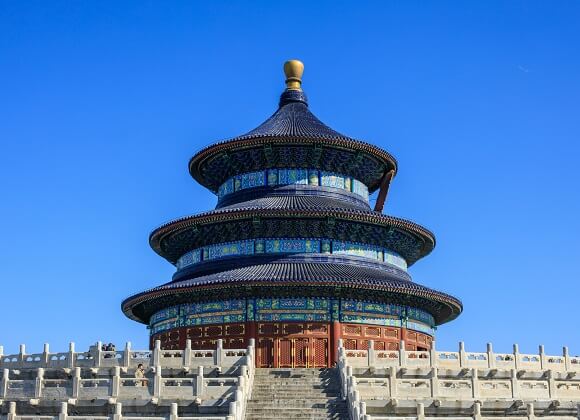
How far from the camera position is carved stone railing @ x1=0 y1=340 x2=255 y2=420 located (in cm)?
3083

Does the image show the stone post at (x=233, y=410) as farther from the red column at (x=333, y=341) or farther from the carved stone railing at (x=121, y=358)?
the red column at (x=333, y=341)

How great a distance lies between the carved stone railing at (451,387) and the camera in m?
31.2

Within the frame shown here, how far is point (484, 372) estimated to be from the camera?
118ft

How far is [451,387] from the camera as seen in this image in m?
32.5

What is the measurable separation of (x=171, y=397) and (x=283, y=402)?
363cm

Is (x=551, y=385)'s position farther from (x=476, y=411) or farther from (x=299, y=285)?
(x=299, y=285)

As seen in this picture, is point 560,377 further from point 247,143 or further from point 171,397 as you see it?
point 247,143

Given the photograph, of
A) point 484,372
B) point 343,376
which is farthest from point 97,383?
point 484,372

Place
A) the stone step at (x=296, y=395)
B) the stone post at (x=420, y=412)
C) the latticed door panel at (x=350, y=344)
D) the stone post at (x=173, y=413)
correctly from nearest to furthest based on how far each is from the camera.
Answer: the stone post at (x=173, y=413), the stone post at (x=420, y=412), the stone step at (x=296, y=395), the latticed door panel at (x=350, y=344)

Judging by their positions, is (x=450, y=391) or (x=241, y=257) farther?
(x=241, y=257)

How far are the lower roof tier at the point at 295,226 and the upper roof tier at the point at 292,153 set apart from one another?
2.80 m

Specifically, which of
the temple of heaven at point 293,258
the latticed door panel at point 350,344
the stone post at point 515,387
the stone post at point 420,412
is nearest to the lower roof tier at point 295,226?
the temple of heaven at point 293,258

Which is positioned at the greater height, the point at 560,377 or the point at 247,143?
the point at 247,143

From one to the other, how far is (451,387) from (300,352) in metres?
14.3
